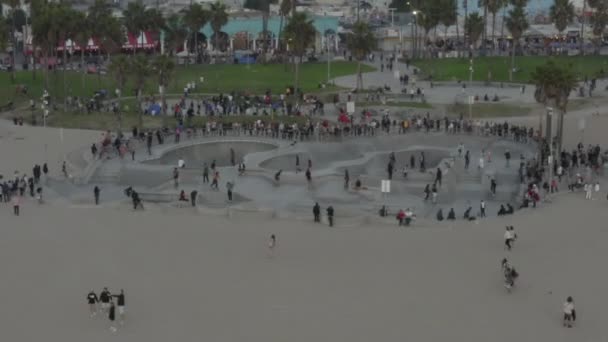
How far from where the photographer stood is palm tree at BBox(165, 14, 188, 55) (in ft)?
302

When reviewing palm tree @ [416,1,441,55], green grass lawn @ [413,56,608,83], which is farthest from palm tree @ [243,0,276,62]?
palm tree @ [416,1,441,55]

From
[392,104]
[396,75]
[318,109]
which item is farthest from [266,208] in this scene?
[396,75]

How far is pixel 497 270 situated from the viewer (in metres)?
32.0

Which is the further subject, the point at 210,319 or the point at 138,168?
the point at 138,168

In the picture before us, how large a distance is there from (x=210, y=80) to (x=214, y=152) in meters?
30.0

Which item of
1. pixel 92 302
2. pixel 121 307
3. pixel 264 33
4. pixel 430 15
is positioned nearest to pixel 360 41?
pixel 430 15

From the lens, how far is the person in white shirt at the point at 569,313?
1052 inches

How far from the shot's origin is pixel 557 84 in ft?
163

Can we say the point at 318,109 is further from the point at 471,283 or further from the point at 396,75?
the point at 471,283

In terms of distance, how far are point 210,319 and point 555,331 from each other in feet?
32.3

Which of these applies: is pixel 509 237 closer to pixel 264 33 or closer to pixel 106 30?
pixel 106 30

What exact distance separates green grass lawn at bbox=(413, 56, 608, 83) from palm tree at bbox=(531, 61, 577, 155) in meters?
32.0

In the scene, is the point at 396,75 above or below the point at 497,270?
above

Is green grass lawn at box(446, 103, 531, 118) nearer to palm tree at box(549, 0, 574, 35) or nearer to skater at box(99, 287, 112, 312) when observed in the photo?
palm tree at box(549, 0, 574, 35)
